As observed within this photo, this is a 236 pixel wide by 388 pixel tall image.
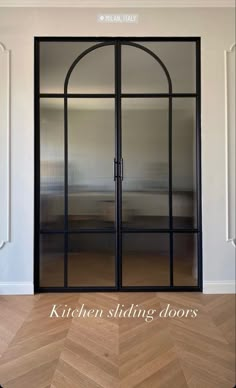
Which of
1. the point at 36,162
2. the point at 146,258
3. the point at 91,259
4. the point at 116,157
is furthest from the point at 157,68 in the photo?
the point at 91,259

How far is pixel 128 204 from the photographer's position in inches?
89.9

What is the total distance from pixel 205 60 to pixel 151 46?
50 cm

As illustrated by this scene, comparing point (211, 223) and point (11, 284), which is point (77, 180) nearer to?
point (11, 284)

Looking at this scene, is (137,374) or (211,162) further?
(211,162)

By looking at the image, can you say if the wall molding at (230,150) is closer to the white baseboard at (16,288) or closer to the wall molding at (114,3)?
the wall molding at (114,3)

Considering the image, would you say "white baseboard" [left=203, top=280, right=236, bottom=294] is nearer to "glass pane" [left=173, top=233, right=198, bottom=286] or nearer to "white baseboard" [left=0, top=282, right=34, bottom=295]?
"glass pane" [left=173, top=233, right=198, bottom=286]

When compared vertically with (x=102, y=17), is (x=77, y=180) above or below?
below

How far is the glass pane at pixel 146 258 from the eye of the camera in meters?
2.29

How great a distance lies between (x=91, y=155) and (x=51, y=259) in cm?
102

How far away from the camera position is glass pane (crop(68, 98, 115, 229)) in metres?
2.27

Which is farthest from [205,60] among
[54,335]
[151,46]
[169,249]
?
[54,335]

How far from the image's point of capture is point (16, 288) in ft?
7.26

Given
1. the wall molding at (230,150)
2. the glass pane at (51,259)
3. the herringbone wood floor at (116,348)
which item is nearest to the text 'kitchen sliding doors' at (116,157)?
the glass pane at (51,259)

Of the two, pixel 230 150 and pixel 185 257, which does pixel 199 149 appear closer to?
pixel 230 150
